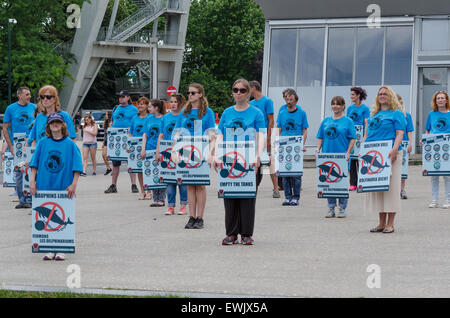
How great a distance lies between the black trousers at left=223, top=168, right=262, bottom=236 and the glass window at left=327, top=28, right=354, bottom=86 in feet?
62.3

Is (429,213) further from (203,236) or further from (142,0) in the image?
(142,0)

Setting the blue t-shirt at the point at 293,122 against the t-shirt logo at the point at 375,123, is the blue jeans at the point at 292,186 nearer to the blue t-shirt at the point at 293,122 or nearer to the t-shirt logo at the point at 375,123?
the blue t-shirt at the point at 293,122

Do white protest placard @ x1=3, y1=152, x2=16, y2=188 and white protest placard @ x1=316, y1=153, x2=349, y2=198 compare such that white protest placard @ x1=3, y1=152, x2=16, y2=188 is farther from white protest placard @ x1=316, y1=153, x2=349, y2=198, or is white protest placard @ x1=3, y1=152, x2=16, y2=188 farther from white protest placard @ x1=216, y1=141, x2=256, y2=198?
white protest placard @ x1=216, y1=141, x2=256, y2=198

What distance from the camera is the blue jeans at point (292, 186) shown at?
51.8ft

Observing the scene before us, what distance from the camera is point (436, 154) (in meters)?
15.2

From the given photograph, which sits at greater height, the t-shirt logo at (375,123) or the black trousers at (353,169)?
the t-shirt logo at (375,123)

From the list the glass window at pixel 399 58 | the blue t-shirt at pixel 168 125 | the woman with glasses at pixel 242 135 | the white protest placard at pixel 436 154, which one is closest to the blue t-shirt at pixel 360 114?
the white protest placard at pixel 436 154

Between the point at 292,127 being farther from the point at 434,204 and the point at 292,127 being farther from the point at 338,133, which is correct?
the point at 434,204

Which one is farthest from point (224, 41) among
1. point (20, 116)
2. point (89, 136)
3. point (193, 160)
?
point (193, 160)

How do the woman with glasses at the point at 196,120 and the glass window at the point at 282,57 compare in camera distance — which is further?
the glass window at the point at 282,57

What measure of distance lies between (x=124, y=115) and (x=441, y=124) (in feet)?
22.0

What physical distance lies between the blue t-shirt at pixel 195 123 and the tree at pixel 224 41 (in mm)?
68516

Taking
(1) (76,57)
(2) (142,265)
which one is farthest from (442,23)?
(1) (76,57)

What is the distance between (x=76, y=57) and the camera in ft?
215
